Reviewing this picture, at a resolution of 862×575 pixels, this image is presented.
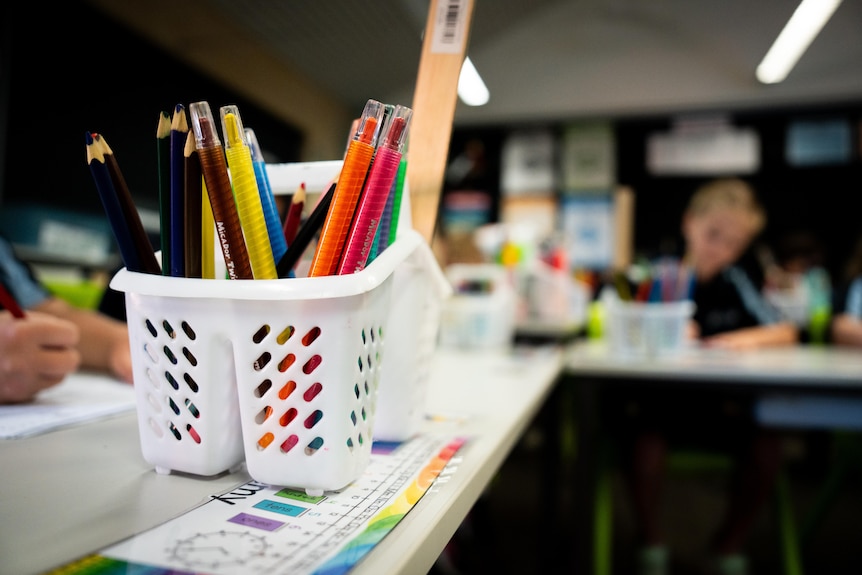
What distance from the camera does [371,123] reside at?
364 mm

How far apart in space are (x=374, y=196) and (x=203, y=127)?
0.36 feet

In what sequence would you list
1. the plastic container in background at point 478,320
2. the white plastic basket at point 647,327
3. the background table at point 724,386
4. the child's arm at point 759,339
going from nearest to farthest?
the background table at point 724,386, the white plastic basket at point 647,327, the plastic container in background at point 478,320, the child's arm at point 759,339

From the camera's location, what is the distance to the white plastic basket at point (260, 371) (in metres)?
0.33

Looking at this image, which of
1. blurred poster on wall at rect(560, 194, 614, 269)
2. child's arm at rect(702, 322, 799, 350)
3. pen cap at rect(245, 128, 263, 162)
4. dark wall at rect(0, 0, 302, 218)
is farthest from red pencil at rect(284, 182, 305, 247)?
blurred poster on wall at rect(560, 194, 614, 269)

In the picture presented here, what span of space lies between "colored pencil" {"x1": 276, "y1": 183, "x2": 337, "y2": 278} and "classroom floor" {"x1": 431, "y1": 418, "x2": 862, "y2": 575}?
0.73m

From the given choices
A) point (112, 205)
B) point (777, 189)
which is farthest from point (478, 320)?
point (777, 189)

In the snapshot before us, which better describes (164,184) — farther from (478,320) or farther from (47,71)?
(47,71)

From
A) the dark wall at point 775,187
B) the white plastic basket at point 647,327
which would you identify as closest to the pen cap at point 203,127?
the white plastic basket at point 647,327

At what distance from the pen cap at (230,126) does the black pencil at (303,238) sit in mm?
73

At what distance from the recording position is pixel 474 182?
445 cm

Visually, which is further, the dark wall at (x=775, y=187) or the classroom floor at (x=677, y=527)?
the dark wall at (x=775, y=187)

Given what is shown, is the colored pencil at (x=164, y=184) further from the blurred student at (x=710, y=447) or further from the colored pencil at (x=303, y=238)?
the blurred student at (x=710, y=447)

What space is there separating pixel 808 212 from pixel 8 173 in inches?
171

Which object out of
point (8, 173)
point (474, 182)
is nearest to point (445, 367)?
point (8, 173)
